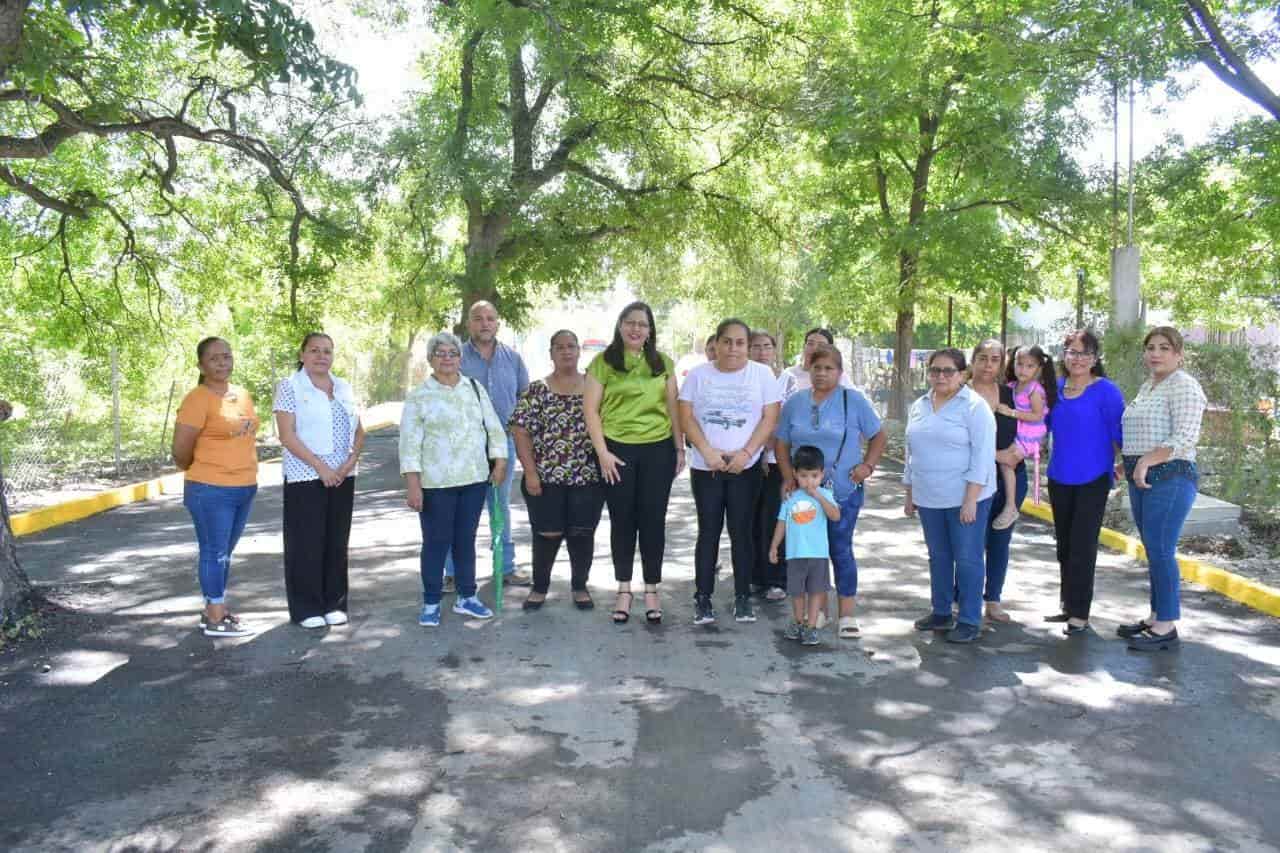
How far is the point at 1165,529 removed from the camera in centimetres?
584

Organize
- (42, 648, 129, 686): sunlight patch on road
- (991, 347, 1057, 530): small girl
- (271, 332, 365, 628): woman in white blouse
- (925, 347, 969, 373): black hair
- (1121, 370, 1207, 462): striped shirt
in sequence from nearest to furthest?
(42, 648, 129, 686): sunlight patch on road < (1121, 370, 1207, 462): striped shirt < (925, 347, 969, 373): black hair < (271, 332, 365, 628): woman in white blouse < (991, 347, 1057, 530): small girl

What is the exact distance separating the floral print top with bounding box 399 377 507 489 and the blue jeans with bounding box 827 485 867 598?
2047 mm

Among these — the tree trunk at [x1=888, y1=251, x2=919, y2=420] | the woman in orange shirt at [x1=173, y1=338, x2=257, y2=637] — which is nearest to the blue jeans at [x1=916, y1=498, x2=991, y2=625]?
the woman in orange shirt at [x1=173, y1=338, x2=257, y2=637]

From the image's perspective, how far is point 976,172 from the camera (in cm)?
1783

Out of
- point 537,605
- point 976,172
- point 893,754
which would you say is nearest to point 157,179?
point 537,605

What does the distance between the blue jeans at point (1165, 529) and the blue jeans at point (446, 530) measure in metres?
3.83

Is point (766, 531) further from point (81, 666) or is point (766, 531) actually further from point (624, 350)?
point (81, 666)

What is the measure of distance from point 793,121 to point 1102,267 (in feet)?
29.2

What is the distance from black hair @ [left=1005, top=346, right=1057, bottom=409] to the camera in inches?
259

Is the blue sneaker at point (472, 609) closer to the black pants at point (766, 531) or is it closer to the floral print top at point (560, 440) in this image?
the floral print top at point (560, 440)

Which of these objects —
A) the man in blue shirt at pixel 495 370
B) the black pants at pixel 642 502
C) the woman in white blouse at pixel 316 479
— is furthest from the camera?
the man in blue shirt at pixel 495 370

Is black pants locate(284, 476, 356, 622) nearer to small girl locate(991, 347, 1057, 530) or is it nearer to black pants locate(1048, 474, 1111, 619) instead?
small girl locate(991, 347, 1057, 530)

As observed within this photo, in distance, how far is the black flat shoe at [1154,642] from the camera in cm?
591

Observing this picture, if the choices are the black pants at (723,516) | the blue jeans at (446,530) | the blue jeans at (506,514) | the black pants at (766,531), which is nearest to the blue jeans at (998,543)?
the black pants at (766,531)
